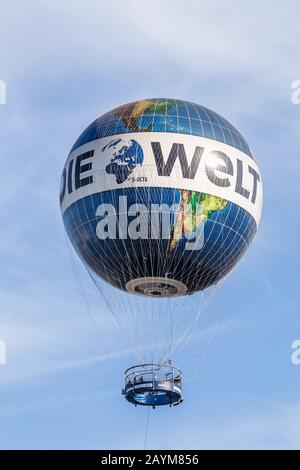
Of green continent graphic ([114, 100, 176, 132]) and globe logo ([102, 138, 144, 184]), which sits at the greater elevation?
green continent graphic ([114, 100, 176, 132])

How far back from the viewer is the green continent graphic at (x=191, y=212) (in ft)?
217

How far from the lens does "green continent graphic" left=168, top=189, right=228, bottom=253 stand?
217ft

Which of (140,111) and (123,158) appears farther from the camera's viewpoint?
(140,111)

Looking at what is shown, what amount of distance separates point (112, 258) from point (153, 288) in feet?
10.6

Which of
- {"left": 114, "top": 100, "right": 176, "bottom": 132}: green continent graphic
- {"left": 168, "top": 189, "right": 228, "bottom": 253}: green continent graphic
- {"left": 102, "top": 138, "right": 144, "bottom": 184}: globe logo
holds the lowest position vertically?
{"left": 168, "top": 189, "right": 228, "bottom": 253}: green continent graphic

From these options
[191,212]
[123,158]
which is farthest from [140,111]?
[191,212]

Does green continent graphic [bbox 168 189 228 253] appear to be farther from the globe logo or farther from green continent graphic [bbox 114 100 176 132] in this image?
green continent graphic [bbox 114 100 176 132]

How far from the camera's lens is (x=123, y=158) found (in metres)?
66.4

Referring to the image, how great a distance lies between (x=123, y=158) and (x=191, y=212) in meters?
4.31

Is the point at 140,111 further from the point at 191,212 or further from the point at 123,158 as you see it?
the point at 191,212

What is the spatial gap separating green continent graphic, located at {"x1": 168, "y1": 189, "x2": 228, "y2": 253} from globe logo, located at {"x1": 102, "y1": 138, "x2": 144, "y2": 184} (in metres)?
2.78

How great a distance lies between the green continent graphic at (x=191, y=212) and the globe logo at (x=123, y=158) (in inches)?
110
